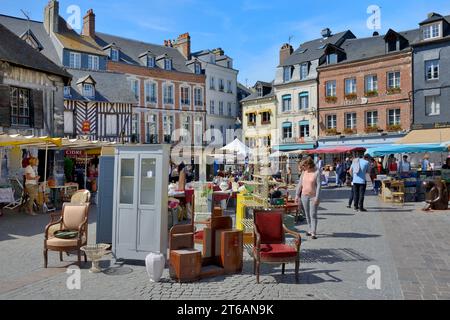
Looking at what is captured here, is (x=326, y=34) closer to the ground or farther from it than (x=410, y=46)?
farther from it

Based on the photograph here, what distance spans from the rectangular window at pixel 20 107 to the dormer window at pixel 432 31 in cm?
2375

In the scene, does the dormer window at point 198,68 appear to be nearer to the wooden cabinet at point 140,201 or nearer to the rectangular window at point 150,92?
the rectangular window at point 150,92

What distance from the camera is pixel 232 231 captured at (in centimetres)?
577

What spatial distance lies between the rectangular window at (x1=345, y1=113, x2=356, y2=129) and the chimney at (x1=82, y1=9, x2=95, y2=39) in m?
21.0

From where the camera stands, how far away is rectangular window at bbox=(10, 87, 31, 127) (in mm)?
15962

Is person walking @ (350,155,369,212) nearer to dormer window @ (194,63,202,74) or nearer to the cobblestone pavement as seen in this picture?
the cobblestone pavement

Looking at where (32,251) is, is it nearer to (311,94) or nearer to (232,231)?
(232,231)

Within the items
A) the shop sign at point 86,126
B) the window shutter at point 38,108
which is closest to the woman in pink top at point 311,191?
the window shutter at point 38,108

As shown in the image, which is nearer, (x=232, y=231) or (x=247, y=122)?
(x=232, y=231)

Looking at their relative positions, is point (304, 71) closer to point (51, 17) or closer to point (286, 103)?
point (286, 103)

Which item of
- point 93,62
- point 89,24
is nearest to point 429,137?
point 93,62

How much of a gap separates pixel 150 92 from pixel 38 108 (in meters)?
18.7

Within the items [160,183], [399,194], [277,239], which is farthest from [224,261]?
[399,194]
